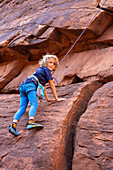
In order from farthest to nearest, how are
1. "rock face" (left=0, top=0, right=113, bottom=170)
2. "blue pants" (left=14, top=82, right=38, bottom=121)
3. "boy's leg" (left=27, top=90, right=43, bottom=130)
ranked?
"blue pants" (left=14, top=82, right=38, bottom=121), "boy's leg" (left=27, top=90, right=43, bottom=130), "rock face" (left=0, top=0, right=113, bottom=170)

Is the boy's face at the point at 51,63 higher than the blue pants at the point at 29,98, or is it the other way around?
the boy's face at the point at 51,63

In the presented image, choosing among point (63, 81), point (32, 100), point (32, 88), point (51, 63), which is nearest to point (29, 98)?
point (32, 100)

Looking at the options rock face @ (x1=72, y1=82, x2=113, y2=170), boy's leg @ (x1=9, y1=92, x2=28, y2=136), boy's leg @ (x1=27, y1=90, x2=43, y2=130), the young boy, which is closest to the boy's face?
the young boy

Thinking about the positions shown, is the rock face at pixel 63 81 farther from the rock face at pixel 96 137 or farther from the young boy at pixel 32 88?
the young boy at pixel 32 88

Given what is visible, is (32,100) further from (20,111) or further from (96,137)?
(96,137)

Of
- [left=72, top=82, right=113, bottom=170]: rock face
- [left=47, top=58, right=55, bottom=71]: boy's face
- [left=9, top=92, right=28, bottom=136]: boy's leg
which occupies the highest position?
[left=47, top=58, right=55, bottom=71]: boy's face

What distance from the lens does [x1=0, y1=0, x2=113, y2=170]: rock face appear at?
11.6 ft

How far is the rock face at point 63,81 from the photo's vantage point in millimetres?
3543

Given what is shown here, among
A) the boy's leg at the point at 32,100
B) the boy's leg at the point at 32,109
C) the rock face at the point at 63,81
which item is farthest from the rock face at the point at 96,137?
the boy's leg at the point at 32,100

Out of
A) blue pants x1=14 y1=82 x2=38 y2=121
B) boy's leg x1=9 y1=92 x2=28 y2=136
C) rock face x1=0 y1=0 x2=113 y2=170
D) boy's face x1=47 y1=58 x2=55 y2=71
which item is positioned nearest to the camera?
rock face x1=0 y1=0 x2=113 y2=170

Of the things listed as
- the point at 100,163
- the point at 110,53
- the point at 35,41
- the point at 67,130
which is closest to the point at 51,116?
the point at 67,130

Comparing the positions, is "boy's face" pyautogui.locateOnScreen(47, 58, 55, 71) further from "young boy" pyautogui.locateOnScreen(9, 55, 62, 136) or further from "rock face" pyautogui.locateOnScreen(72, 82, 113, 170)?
"rock face" pyautogui.locateOnScreen(72, 82, 113, 170)

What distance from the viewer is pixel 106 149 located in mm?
3301

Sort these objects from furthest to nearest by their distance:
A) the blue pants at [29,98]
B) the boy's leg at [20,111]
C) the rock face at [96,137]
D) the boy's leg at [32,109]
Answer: the blue pants at [29,98] → the boy's leg at [20,111] → the boy's leg at [32,109] → the rock face at [96,137]
